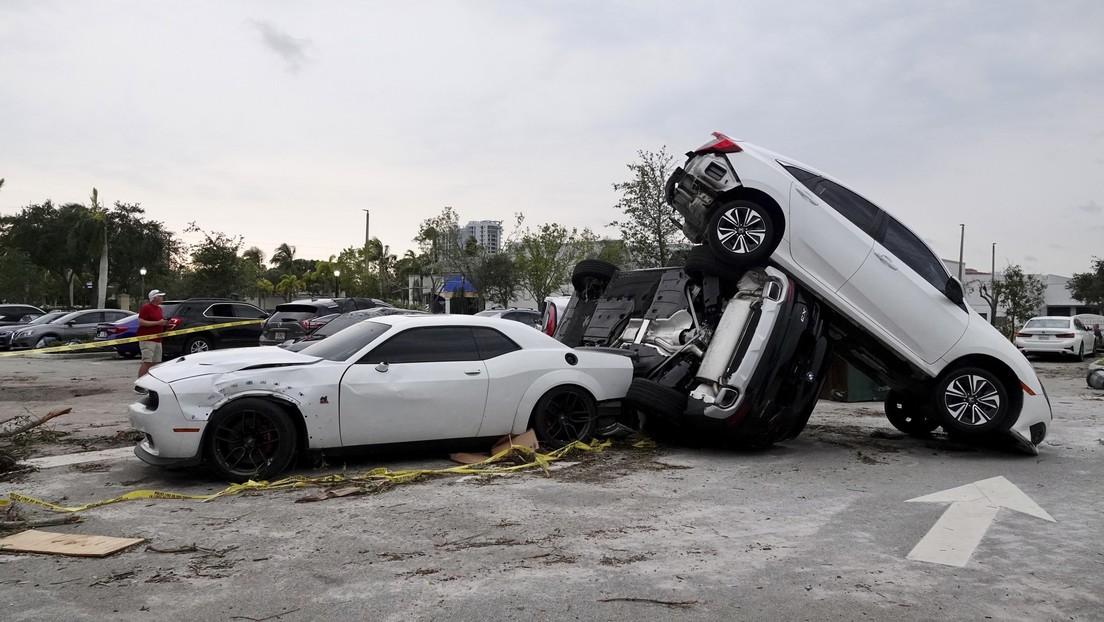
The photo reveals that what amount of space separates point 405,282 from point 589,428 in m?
56.5

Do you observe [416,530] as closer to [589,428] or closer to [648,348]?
[589,428]

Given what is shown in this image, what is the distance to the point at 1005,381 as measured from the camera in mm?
7875

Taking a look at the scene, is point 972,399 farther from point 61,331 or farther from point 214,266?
point 214,266

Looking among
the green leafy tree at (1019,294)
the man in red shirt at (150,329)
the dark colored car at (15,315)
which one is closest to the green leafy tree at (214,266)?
the dark colored car at (15,315)

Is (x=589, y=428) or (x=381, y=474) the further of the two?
(x=589, y=428)

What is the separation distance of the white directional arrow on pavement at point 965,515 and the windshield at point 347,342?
4.51m

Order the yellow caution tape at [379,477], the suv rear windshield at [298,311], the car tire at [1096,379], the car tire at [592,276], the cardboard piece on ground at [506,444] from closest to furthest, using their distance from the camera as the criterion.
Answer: the yellow caution tape at [379,477] < the cardboard piece on ground at [506,444] < the car tire at [592,276] < the car tire at [1096,379] < the suv rear windshield at [298,311]

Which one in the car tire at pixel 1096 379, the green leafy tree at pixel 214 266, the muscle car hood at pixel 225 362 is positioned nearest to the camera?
the muscle car hood at pixel 225 362

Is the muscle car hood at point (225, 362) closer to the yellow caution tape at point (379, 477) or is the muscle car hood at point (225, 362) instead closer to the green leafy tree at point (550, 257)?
the yellow caution tape at point (379, 477)

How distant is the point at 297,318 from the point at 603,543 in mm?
16036

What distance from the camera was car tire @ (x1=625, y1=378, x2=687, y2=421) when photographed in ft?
25.3

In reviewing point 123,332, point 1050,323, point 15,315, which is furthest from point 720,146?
point 15,315

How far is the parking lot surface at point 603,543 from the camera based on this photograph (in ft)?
12.6

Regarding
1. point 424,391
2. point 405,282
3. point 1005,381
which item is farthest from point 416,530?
point 405,282
